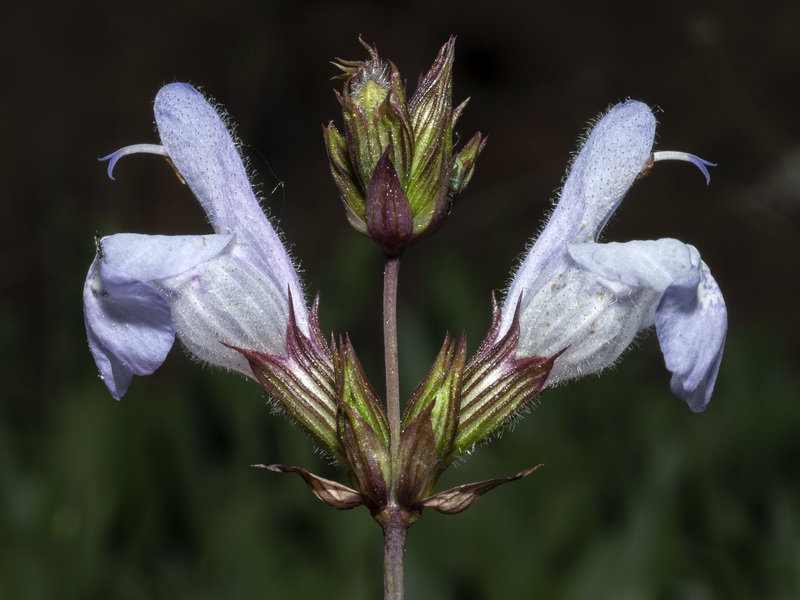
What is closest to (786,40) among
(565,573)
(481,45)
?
(481,45)

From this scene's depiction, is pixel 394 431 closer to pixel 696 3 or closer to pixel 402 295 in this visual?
pixel 402 295

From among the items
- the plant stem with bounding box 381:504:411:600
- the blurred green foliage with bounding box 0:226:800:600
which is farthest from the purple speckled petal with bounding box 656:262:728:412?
the blurred green foliage with bounding box 0:226:800:600

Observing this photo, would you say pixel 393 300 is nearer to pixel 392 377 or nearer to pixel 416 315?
pixel 392 377

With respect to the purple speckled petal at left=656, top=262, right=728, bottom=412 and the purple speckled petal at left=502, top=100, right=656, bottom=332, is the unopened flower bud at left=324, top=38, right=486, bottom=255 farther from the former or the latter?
the purple speckled petal at left=656, top=262, right=728, bottom=412

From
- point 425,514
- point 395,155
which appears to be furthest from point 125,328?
point 425,514

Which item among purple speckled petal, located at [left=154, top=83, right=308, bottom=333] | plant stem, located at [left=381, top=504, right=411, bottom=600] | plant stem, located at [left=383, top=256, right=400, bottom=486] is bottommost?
plant stem, located at [left=381, top=504, right=411, bottom=600]

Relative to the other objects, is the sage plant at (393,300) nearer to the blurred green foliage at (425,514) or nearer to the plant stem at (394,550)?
the plant stem at (394,550)
